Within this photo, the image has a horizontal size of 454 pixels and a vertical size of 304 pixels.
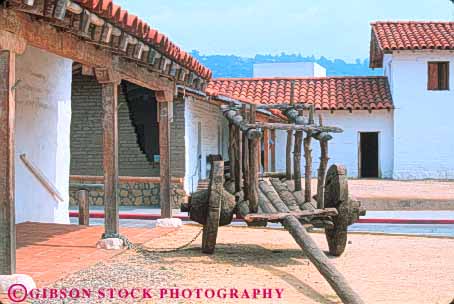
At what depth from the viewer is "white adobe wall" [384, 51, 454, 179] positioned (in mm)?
23812

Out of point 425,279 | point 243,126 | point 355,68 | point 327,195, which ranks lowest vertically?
point 425,279

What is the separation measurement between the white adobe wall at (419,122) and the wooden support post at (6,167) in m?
19.7

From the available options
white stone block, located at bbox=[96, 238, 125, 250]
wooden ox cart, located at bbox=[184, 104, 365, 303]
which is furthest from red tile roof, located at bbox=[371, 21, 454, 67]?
white stone block, located at bbox=[96, 238, 125, 250]

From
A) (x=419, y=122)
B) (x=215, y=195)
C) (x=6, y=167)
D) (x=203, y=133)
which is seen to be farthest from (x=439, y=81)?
(x=6, y=167)

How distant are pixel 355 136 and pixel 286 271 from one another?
1737 cm

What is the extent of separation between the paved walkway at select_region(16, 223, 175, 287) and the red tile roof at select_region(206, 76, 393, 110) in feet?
44.8

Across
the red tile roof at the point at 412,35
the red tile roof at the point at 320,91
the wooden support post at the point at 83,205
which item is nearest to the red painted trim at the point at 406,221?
the wooden support post at the point at 83,205

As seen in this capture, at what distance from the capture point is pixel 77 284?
628 centimetres

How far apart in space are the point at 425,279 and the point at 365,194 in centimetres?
1223

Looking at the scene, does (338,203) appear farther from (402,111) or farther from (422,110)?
(422,110)

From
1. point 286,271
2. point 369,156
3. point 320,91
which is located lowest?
point 286,271

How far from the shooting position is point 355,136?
24.1m

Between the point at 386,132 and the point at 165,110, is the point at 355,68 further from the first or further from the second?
the point at 165,110

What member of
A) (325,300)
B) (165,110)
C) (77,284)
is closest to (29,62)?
(165,110)
